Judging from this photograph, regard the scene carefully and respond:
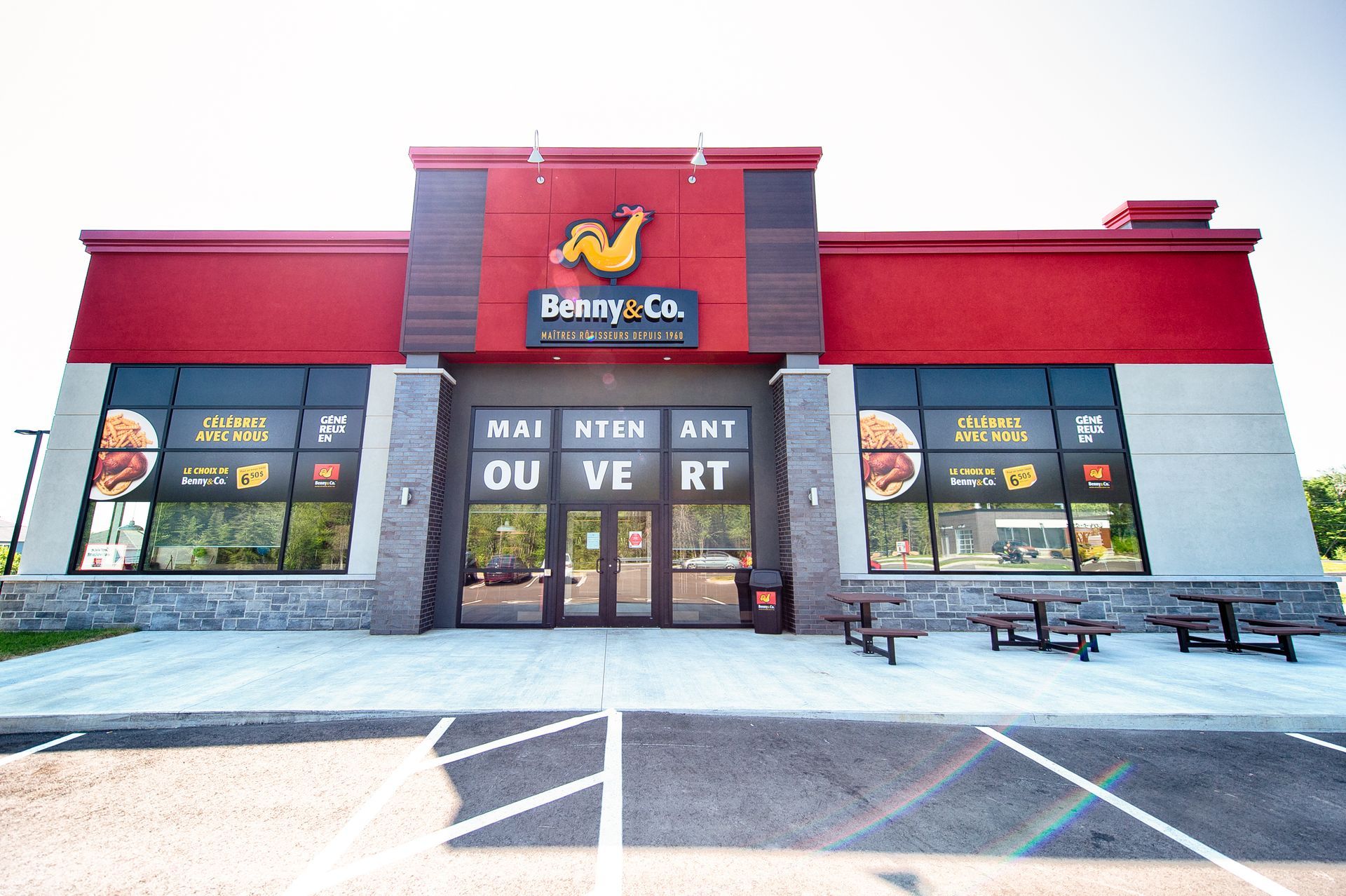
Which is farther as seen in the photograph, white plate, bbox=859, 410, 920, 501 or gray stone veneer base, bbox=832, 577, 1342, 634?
white plate, bbox=859, 410, 920, 501

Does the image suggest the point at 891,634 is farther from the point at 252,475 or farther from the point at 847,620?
the point at 252,475

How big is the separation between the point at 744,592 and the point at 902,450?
4.39 m

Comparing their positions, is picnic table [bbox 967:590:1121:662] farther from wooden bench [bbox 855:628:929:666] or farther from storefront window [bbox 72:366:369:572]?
storefront window [bbox 72:366:369:572]

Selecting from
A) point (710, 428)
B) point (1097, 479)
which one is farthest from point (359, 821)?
point (1097, 479)

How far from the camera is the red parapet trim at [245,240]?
1149cm

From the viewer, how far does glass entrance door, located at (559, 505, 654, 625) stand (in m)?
10.6

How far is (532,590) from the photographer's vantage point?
34.9 ft

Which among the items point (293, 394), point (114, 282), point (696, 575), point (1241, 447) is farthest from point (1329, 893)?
point (114, 282)

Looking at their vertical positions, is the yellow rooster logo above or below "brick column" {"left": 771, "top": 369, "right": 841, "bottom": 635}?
above

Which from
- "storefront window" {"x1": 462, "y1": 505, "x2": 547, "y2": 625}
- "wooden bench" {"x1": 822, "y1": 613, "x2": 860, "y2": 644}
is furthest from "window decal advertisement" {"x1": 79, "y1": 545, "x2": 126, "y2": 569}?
"wooden bench" {"x1": 822, "y1": 613, "x2": 860, "y2": 644}

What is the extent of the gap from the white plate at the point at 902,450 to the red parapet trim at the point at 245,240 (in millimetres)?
10870

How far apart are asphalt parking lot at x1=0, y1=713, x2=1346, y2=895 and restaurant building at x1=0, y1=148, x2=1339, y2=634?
5204mm

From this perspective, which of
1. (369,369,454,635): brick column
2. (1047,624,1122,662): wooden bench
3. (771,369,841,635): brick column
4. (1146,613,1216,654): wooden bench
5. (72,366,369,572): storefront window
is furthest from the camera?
(72,366,369,572): storefront window

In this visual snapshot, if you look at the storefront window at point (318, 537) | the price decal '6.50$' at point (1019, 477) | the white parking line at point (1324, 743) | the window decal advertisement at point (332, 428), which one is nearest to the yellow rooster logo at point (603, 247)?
the window decal advertisement at point (332, 428)
